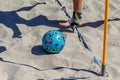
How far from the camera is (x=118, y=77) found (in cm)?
359

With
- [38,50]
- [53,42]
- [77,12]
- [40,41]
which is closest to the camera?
[53,42]

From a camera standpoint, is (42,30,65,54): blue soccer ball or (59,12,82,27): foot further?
(59,12,82,27): foot

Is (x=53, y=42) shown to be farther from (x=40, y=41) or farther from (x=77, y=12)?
(x=77, y=12)

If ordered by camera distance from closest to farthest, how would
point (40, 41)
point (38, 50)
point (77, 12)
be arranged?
point (38, 50) < point (40, 41) < point (77, 12)

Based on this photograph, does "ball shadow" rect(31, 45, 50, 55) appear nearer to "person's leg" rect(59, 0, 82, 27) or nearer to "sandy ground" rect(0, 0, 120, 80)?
"sandy ground" rect(0, 0, 120, 80)

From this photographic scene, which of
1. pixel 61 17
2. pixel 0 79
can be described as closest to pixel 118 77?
pixel 0 79

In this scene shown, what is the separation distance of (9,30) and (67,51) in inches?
37.1

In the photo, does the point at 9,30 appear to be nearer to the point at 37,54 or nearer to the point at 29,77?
the point at 37,54

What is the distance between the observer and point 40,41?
4.30 meters

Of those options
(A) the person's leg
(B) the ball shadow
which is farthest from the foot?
(B) the ball shadow

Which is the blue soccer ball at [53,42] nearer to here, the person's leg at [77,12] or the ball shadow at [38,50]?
the ball shadow at [38,50]

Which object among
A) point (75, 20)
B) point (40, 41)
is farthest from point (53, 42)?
point (75, 20)

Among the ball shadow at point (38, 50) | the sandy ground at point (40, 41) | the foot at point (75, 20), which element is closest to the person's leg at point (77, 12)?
the foot at point (75, 20)

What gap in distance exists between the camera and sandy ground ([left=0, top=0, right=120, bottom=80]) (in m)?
3.66
